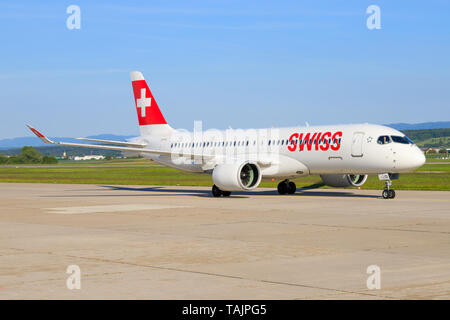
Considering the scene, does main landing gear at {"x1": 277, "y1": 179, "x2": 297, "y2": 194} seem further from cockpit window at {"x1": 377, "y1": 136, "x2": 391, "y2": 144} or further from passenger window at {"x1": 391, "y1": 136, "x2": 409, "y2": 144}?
passenger window at {"x1": 391, "y1": 136, "x2": 409, "y2": 144}

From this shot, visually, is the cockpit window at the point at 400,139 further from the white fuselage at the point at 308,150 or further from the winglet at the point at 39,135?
the winglet at the point at 39,135

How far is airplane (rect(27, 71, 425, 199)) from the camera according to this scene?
96.4 ft

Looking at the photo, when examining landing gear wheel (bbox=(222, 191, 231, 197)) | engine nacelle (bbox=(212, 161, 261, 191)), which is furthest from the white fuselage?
landing gear wheel (bbox=(222, 191, 231, 197))

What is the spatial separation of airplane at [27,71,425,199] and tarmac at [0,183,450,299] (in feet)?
16.3

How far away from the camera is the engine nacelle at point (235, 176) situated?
101ft

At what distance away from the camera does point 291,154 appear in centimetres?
3253

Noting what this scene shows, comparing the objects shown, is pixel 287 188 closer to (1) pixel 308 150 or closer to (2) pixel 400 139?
(1) pixel 308 150

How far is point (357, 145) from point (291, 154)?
3816 mm

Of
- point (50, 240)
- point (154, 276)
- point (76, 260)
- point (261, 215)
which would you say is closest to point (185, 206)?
point (261, 215)

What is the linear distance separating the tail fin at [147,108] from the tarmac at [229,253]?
1651cm

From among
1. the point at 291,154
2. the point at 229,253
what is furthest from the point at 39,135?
the point at 229,253

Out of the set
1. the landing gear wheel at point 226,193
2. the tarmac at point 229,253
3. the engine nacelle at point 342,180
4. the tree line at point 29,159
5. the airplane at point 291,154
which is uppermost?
the tree line at point 29,159

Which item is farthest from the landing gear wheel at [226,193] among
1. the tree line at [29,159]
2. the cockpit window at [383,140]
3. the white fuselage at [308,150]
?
the tree line at [29,159]
